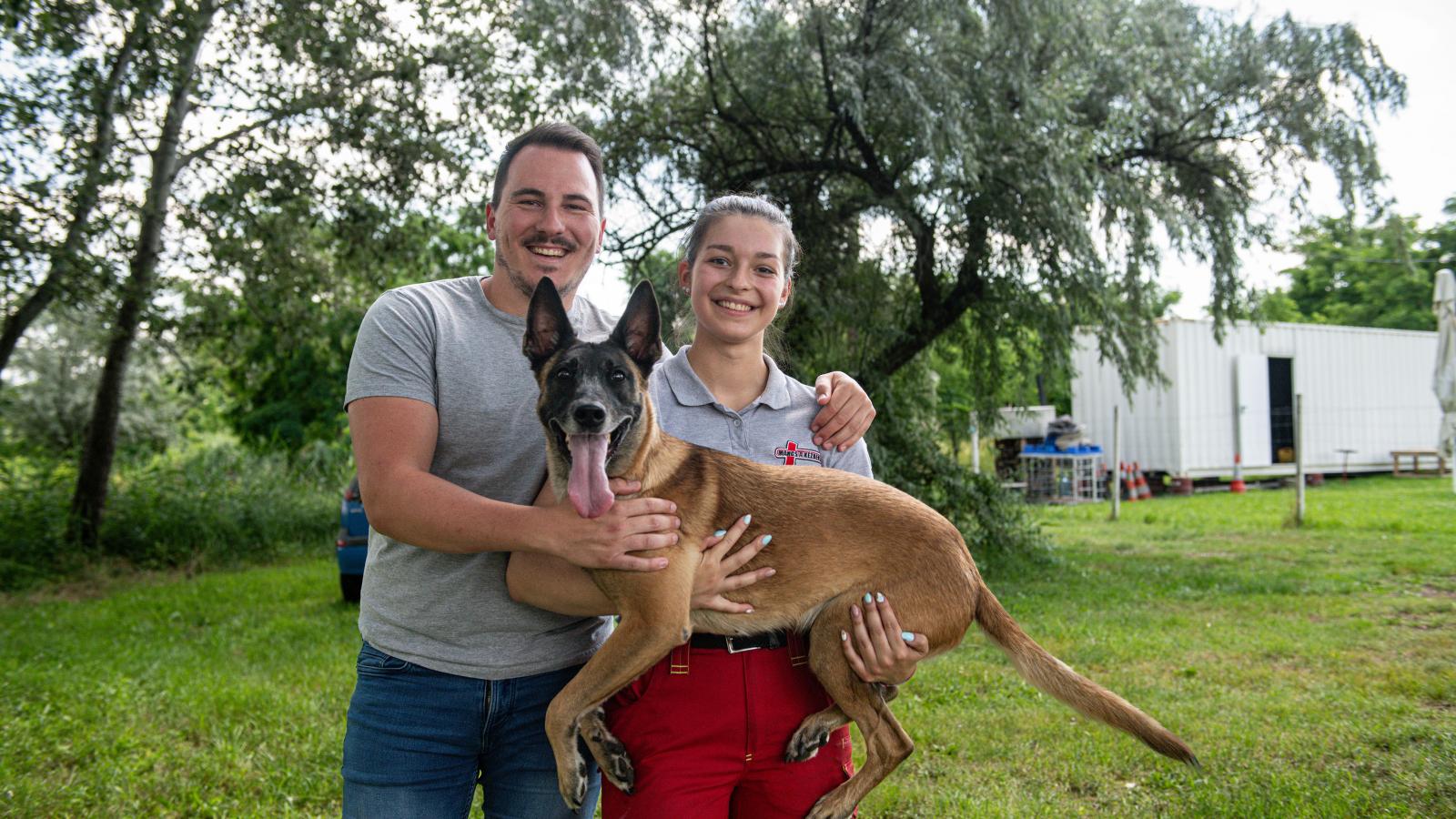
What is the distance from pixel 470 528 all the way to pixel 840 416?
1277mm

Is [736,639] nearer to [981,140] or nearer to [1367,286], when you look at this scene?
[981,140]

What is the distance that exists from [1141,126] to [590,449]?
12.0m

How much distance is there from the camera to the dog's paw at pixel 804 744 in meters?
2.51

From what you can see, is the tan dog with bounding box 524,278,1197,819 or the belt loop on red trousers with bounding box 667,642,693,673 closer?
the tan dog with bounding box 524,278,1197,819

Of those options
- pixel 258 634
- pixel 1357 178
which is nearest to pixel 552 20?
pixel 258 634

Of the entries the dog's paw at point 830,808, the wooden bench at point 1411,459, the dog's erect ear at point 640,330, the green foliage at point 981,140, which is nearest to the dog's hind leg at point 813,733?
the dog's paw at point 830,808

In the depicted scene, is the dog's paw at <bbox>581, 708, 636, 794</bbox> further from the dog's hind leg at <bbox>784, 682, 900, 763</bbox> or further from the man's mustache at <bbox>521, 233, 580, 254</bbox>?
the man's mustache at <bbox>521, 233, 580, 254</bbox>

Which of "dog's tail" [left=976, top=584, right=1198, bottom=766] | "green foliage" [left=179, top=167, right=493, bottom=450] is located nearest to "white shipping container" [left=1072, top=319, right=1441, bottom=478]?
"green foliage" [left=179, top=167, right=493, bottom=450]

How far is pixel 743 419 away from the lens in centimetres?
296

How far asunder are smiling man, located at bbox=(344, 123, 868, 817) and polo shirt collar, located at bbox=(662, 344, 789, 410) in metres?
0.48

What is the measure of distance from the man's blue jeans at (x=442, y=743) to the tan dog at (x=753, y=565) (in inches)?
6.4

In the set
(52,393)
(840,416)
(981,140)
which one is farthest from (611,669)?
(52,393)

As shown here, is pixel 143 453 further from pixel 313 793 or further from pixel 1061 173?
pixel 1061 173

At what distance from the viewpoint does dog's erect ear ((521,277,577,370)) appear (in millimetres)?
2426
